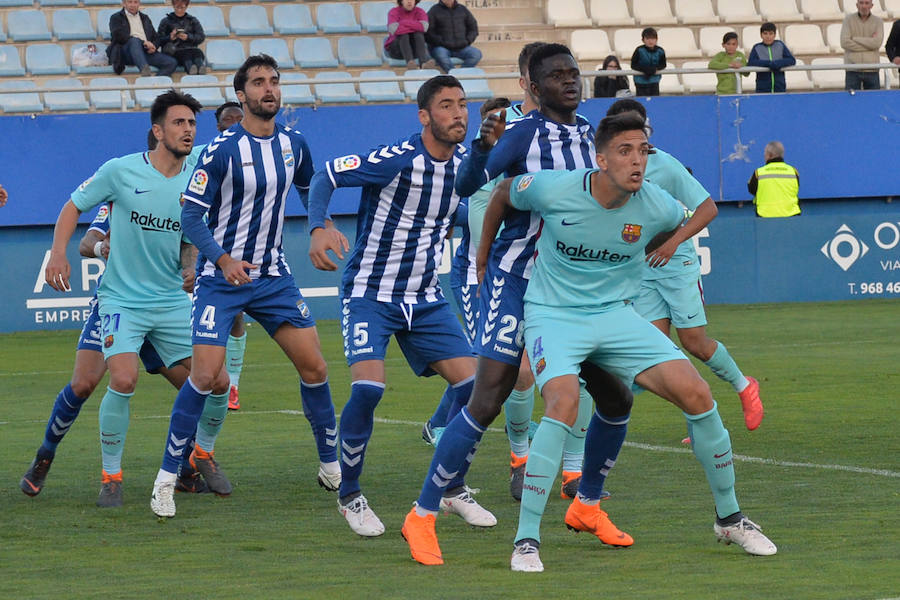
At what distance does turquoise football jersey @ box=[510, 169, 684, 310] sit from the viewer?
237 inches

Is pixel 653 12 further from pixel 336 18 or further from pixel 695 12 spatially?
pixel 336 18

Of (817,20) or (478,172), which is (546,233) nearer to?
(478,172)

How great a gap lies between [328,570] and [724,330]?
1298 cm

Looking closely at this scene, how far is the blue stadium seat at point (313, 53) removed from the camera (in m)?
23.3

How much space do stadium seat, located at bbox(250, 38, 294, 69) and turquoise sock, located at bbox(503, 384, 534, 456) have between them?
15.9 meters

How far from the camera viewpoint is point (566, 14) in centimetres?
2562

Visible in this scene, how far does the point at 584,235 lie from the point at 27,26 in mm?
18779

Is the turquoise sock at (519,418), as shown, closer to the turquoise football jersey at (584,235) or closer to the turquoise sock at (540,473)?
the turquoise football jersey at (584,235)

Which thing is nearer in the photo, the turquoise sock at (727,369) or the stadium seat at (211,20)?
the turquoise sock at (727,369)

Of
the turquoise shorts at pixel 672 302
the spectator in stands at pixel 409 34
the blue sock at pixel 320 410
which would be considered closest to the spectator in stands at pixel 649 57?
the spectator in stands at pixel 409 34

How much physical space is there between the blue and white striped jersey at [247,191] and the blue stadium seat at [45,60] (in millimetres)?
15534

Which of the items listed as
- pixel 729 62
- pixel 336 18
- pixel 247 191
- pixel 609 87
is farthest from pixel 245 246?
pixel 336 18

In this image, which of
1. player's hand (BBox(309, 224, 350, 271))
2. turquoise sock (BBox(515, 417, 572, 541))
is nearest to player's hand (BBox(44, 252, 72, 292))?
player's hand (BBox(309, 224, 350, 271))

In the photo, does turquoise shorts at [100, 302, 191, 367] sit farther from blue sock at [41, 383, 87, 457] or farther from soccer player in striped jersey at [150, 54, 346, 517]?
soccer player in striped jersey at [150, 54, 346, 517]
